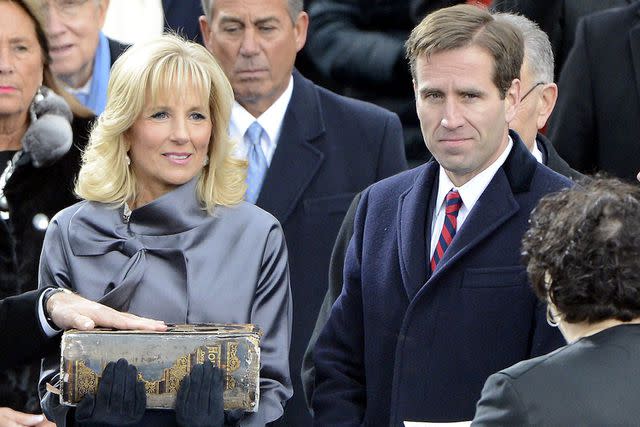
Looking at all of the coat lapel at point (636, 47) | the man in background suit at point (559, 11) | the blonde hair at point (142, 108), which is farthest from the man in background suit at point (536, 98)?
the blonde hair at point (142, 108)

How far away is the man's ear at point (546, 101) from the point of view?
5.53m

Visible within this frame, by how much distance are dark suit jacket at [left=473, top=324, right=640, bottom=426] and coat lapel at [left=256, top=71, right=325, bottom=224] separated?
2178mm

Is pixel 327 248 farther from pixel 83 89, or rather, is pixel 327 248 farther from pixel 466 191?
pixel 83 89

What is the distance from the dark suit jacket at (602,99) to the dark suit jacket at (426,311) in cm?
159

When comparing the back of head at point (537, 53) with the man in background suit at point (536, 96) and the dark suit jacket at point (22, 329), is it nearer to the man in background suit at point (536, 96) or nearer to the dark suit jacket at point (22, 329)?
the man in background suit at point (536, 96)

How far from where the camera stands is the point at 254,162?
18.4 ft

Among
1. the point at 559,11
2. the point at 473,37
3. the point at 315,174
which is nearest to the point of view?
the point at 473,37

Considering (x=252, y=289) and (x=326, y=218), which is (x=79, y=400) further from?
(x=326, y=218)

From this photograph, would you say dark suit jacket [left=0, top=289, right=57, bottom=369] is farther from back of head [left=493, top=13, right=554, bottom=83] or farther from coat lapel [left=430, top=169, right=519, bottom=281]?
back of head [left=493, top=13, right=554, bottom=83]

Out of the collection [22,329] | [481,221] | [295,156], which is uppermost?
[295,156]

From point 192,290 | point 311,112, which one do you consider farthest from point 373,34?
point 192,290

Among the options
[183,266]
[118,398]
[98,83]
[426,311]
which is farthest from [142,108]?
[98,83]

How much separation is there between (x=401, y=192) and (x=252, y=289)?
55 cm

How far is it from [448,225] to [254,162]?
4.60 ft
